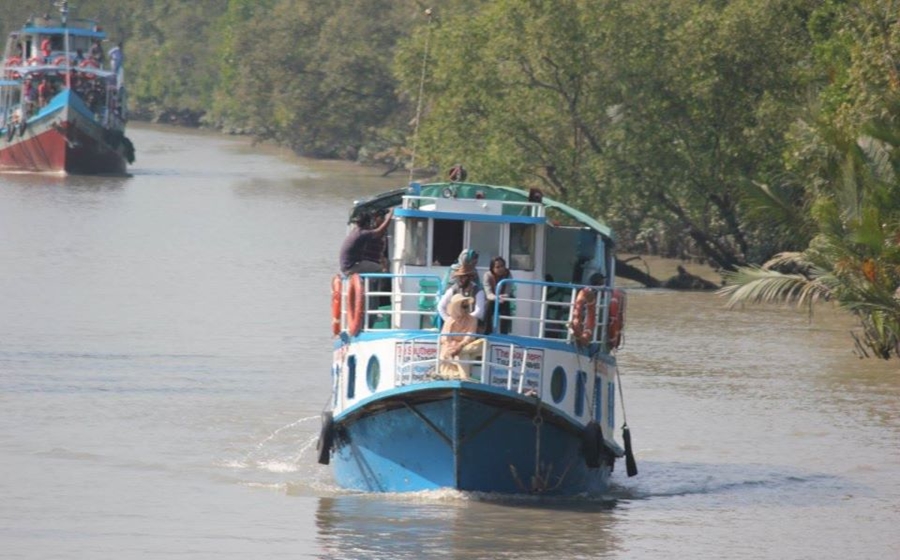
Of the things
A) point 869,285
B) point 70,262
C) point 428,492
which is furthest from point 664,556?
point 70,262

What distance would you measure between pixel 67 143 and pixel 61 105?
1.38 meters

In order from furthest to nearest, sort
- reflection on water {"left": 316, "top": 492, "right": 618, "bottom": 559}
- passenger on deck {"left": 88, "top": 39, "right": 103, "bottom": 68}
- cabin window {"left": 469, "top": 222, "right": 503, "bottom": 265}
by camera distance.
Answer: passenger on deck {"left": 88, "top": 39, "right": 103, "bottom": 68} → cabin window {"left": 469, "top": 222, "right": 503, "bottom": 265} → reflection on water {"left": 316, "top": 492, "right": 618, "bottom": 559}

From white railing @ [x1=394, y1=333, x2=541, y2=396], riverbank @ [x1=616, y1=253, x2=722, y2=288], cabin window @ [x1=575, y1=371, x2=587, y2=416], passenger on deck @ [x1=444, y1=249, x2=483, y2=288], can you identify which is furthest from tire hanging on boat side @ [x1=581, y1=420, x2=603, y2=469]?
riverbank @ [x1=616, y1=253, x2=722, y2=288]

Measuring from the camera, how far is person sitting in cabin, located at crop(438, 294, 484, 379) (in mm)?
18906

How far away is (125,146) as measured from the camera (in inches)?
2822

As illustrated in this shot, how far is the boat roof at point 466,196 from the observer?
21.4 meters

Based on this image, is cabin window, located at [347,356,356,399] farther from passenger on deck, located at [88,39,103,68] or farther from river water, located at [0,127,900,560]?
passenger on deck, located at [88,39,103,68]

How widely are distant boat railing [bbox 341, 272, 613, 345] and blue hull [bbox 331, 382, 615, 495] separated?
2.89 feet

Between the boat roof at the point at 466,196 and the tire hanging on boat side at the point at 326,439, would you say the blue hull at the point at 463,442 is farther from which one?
the boat roof at the point at 466,196

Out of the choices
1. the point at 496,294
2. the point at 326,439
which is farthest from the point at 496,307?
the point at 326,439

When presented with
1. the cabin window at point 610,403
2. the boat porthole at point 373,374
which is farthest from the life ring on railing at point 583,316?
the boat porthole at point 373,374

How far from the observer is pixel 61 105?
231ft

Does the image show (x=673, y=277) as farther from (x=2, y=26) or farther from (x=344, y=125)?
(x=2, y=26)

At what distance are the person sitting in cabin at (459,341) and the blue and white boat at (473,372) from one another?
0.26 ft
